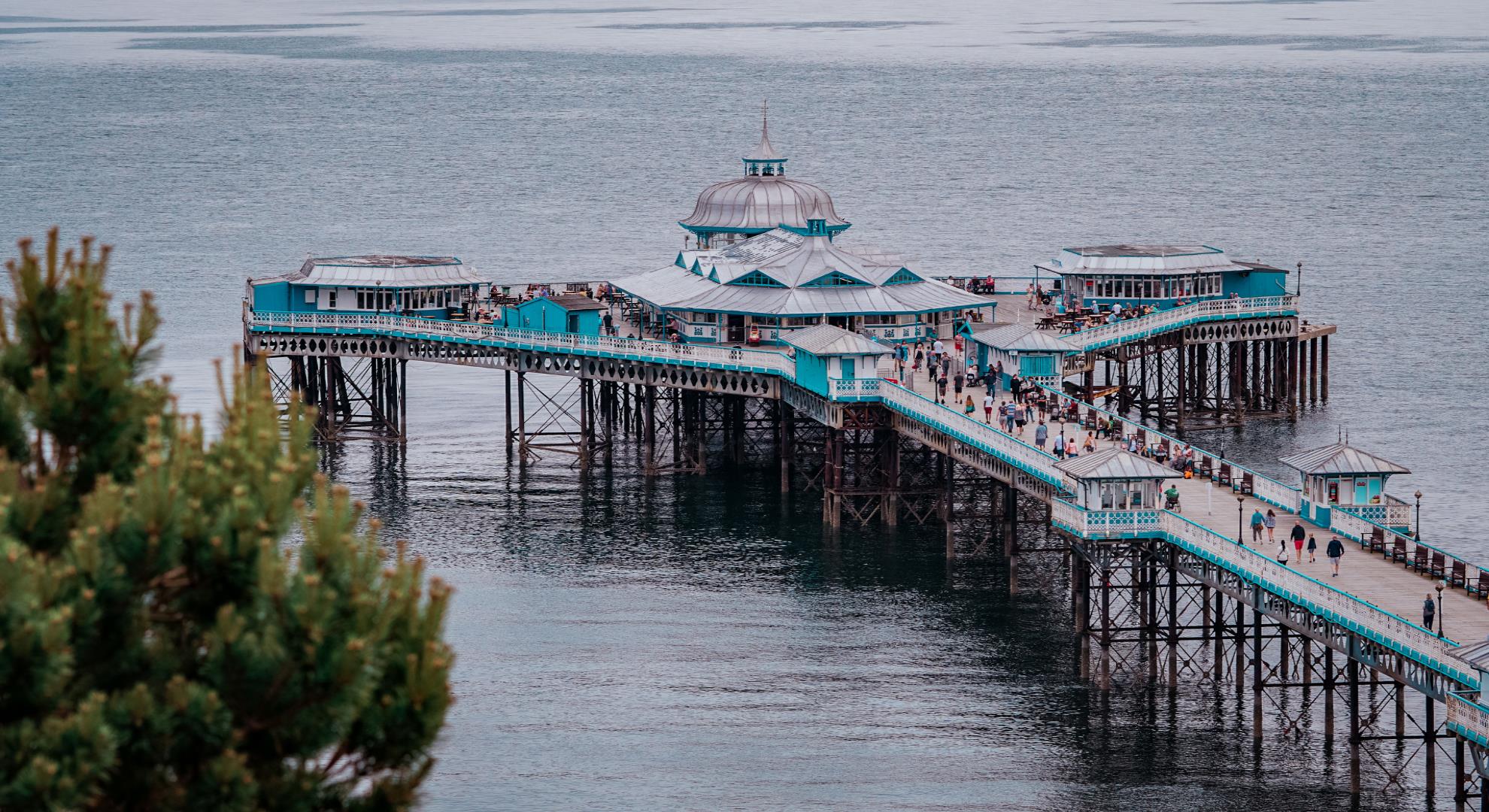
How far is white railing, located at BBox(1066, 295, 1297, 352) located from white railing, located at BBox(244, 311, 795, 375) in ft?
42.8

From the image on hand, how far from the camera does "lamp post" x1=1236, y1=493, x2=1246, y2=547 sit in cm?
6188

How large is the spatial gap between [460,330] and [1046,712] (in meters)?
41.1

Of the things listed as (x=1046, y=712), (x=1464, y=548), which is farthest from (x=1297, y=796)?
(x=1464, y=548)

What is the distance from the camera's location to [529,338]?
96688 mm

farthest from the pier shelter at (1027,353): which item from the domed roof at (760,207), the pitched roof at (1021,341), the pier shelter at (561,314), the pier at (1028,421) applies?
the domed roof at (760,207)

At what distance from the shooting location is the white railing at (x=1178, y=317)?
3836 inches

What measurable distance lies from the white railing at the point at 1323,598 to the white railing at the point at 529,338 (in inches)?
1125

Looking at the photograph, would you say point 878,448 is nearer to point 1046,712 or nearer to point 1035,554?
point 1035,554

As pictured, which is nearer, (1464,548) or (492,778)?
(492,778)

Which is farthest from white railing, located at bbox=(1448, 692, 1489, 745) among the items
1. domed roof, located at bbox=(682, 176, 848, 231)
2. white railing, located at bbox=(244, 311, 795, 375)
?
domed roof, located at bbox=(682, 176, 848, 231)

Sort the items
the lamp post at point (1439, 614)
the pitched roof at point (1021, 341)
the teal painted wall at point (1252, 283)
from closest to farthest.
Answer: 1. the lamp post at point (1439, 614)
2. the pitched roof at point (1021, 341)
3. the teal painted wall at point (1252, 283)

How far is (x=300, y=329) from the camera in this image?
100125mm

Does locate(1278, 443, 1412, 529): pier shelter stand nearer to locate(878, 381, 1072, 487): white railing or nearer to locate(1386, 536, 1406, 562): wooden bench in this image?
locate(1386, 536, 1406, 562): wooden bench

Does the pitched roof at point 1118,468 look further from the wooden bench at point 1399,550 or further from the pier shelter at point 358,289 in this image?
the pier shelter at point 358,289
